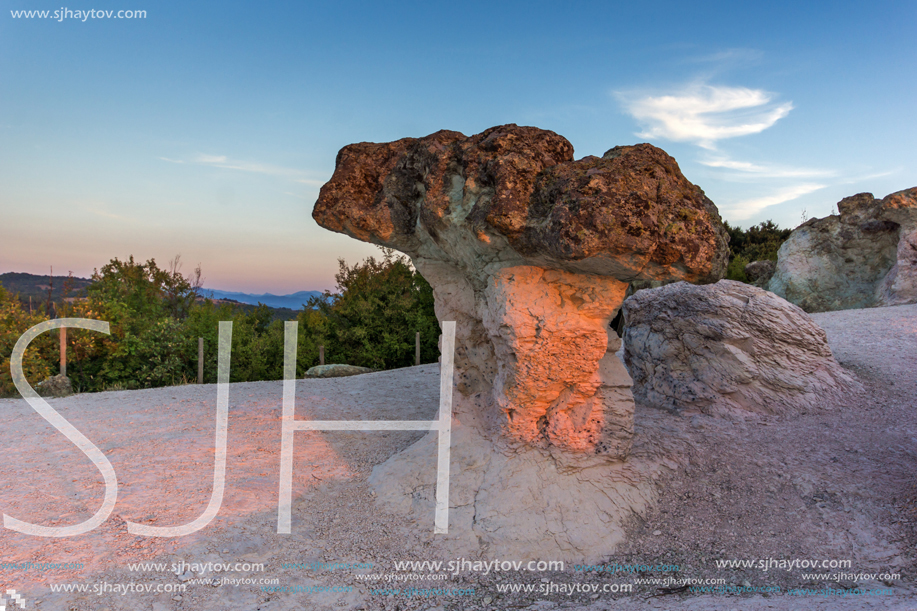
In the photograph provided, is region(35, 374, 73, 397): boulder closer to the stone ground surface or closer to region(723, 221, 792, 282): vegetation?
the stone ground surface

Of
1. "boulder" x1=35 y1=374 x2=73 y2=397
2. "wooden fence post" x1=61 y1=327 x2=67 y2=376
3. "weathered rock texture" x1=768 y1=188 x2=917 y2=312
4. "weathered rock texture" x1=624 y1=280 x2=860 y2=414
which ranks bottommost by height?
"boulder" x1=35 y1=374 x2=73 y2=397

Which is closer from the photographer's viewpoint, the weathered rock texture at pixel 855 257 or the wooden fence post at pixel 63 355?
the wooden fence post at pixel 63 355

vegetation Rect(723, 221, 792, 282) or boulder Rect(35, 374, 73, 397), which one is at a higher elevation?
vegetation Rect(723, 221, 792, 282)

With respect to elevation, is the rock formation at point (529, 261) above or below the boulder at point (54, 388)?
above

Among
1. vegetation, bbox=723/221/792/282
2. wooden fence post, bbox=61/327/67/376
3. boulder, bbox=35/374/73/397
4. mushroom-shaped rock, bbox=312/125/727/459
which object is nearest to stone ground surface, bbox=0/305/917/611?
mushroom-shaped rock, bbox=312/125/727/459

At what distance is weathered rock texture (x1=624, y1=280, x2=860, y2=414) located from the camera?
Answer: 22.9ft

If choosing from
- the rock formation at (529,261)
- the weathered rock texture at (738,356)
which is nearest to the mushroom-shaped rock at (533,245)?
the rock formation at (529,261)

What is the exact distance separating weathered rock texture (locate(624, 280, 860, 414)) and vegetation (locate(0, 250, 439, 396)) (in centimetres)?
969

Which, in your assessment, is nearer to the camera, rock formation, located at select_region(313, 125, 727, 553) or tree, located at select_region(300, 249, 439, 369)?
rock formation, located at select_region(313, 125, 727, 553)

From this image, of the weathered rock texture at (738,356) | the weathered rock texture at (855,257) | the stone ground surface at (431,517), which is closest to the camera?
the stone ground surface at (431,517)

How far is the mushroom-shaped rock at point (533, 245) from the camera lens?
4250mm

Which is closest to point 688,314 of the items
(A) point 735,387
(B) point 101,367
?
(A) point 735,387

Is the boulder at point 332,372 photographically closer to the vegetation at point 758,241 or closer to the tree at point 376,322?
the tree at point 376,322

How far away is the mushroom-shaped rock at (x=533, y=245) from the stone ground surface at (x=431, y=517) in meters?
1.23
